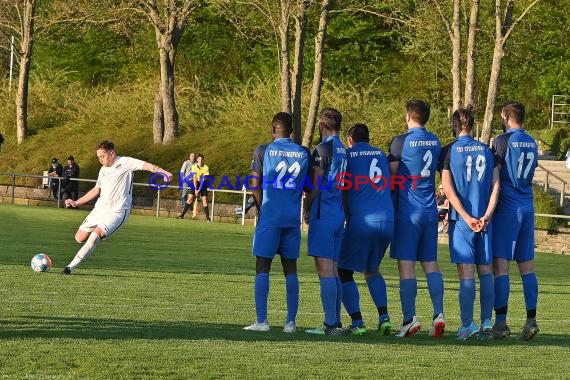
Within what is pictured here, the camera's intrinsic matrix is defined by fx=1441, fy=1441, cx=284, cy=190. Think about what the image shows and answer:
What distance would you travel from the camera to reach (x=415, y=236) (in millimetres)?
13219

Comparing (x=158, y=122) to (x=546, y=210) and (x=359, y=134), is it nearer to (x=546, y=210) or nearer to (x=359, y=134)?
(x=546, y=210)

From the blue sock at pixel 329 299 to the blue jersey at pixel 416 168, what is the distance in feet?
3.13

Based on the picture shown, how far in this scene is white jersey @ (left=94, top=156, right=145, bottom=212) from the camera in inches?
766

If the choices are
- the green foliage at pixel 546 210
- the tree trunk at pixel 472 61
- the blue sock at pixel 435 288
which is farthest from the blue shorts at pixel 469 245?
the tree trunk at pixel 472 61

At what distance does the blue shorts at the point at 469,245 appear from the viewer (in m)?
13.3

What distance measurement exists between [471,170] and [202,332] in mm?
2901

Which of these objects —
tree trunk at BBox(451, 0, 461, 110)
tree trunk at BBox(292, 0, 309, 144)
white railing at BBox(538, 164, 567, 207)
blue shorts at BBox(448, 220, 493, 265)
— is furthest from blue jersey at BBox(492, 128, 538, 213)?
tree trunk at BBox(292, 0, 309, 144)

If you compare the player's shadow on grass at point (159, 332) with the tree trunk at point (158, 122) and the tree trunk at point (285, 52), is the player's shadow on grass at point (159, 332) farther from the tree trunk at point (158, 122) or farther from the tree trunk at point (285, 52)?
the tree trunk at point (158, 122)

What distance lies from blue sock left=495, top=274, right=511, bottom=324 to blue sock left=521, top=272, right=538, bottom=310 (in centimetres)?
21

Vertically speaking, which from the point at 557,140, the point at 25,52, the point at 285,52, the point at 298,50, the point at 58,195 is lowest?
the point at 58,195

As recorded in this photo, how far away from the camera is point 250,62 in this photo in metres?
67.1

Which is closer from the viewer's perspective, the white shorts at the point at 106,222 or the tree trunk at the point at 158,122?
the white shorts at the point at 106,222

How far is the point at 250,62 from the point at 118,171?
4800 centimetres

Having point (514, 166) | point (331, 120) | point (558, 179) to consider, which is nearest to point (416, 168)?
point (331, 120)
